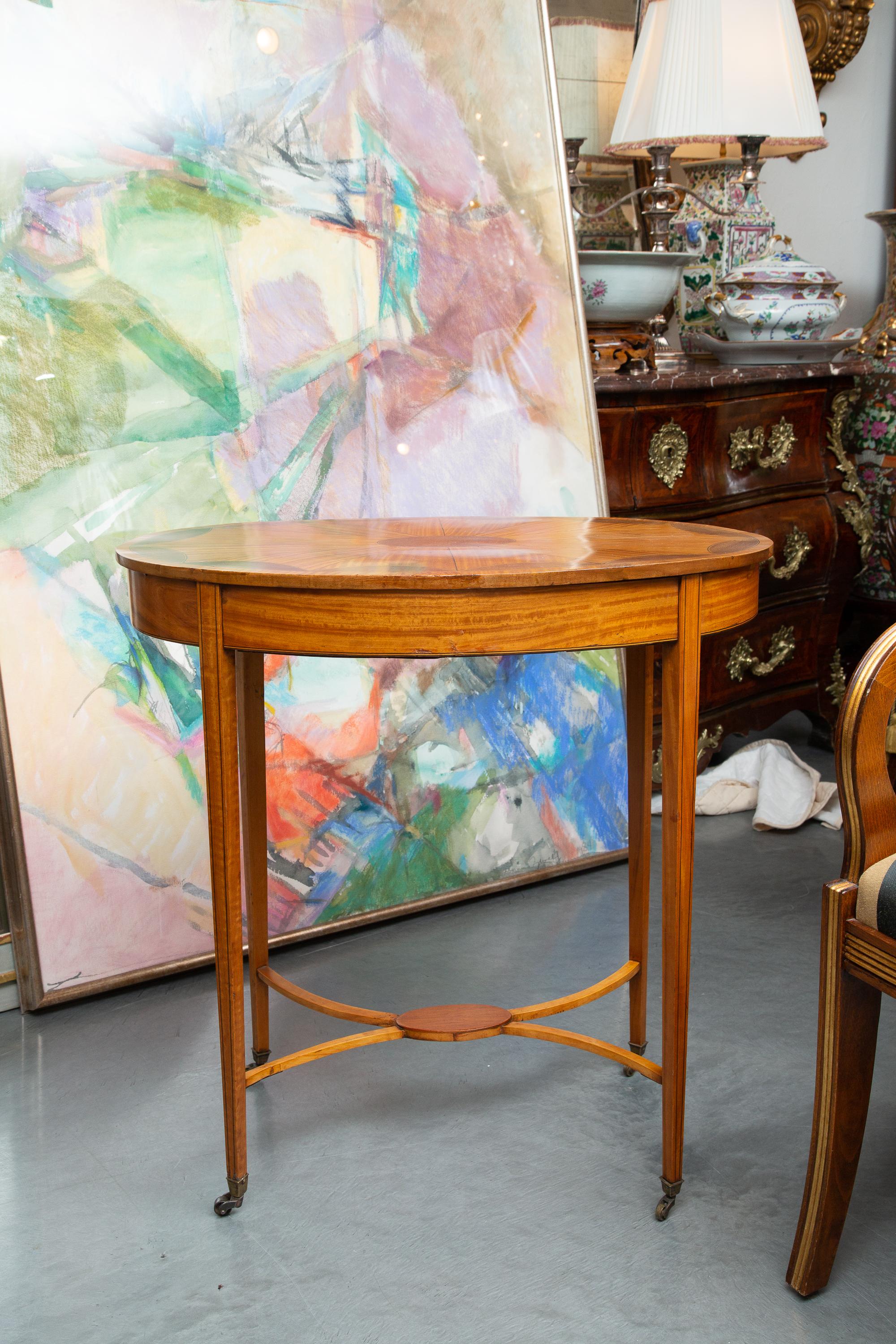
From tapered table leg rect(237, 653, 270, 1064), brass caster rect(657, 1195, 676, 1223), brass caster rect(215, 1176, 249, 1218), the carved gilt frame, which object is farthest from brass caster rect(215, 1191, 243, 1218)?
the carved gilt frame

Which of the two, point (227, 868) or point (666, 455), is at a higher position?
point (666, 455)

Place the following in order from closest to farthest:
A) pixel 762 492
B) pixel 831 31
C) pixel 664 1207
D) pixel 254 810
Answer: pixel 664 1207, pixel 254 810, pixel 762 492, pixel 831 31

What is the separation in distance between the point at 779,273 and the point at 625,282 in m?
0.44

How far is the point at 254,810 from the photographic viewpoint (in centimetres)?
175

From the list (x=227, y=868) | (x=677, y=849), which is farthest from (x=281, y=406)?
(x=677, y=849)

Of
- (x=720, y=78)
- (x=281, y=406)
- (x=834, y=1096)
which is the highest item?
(x=720, y=78)

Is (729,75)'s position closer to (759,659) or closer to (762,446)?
(762,446)

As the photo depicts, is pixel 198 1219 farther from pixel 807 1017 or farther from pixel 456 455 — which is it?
pixel 456 455

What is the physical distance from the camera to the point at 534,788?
248cm

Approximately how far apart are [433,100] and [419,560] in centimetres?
138

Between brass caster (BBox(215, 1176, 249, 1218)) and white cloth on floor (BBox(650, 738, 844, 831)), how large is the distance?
1524mm

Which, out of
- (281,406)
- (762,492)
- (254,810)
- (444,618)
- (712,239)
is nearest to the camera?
(444,618)

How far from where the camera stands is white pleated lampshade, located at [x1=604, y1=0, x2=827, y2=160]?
2.73 metres

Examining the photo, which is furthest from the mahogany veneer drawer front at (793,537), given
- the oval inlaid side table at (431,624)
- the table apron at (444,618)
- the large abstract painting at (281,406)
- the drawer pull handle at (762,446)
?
the table apron at (444,618)
